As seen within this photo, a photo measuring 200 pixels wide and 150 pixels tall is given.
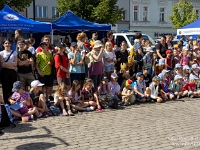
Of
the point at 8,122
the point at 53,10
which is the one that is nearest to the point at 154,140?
the point at 8,122

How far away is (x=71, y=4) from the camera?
27.9 meters

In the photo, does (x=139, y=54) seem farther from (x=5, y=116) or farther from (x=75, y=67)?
(x=5, y=116)

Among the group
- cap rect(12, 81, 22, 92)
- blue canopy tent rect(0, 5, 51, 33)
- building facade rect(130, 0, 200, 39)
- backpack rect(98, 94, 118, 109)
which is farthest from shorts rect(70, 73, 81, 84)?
building facade rect(130, 0, 200, 39)

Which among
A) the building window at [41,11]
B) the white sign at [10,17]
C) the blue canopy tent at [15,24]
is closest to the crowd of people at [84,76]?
the blue canopy tent at [15,24]

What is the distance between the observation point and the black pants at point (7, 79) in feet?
23.7

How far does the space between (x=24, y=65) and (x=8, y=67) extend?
0.58 m

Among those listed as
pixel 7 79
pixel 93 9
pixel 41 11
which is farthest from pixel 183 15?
pixel 7 79

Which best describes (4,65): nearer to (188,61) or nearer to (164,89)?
(164,89)

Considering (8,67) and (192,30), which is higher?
(192,30)

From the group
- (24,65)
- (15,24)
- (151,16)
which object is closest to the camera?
(24,65)

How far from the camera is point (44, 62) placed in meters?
8.02

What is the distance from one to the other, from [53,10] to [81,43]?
27068 mm

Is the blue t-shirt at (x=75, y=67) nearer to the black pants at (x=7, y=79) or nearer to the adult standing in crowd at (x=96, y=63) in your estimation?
the adult standing in crowd at (x=96, y=63)

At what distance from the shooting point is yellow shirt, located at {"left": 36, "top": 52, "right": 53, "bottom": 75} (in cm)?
802
